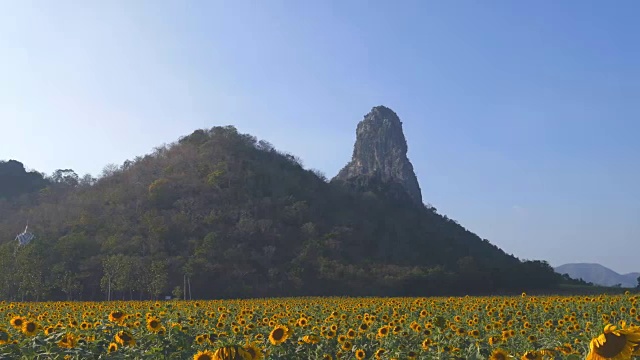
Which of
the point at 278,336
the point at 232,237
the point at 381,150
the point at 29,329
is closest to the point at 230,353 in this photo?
the point at 278,336

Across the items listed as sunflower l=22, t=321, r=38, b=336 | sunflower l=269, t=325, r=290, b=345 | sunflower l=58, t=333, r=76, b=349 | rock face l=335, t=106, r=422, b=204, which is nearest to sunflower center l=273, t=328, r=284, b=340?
sunflower l=269, t=325, r=290, b=345

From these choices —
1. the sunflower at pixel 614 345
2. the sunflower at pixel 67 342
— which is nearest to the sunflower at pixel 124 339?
the sunflower at pixel 67 342

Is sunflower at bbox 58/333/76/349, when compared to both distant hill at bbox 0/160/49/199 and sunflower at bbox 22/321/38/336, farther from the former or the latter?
distant hill at bbox 0/160/49/199

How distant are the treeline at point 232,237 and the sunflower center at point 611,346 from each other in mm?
48455

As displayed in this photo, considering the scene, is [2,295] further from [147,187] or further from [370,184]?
[370,184]

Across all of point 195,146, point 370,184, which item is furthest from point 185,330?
point 195,146

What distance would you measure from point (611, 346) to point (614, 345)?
2 centimetres

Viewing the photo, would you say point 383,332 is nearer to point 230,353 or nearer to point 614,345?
A: point 230,353

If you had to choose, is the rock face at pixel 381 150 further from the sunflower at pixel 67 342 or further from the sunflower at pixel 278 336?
the sunflower at pixel 67 342

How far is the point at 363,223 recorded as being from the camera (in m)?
80.5

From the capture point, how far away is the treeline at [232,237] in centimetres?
5494

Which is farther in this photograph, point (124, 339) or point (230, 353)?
point (124, 339)

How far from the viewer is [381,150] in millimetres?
128500

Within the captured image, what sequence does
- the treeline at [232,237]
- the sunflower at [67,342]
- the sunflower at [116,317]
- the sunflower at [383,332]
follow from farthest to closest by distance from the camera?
the treeline at [232,237]
the sunflower at [383,332]
the sunflower at [116,317]
the sunflower at [67,342]
